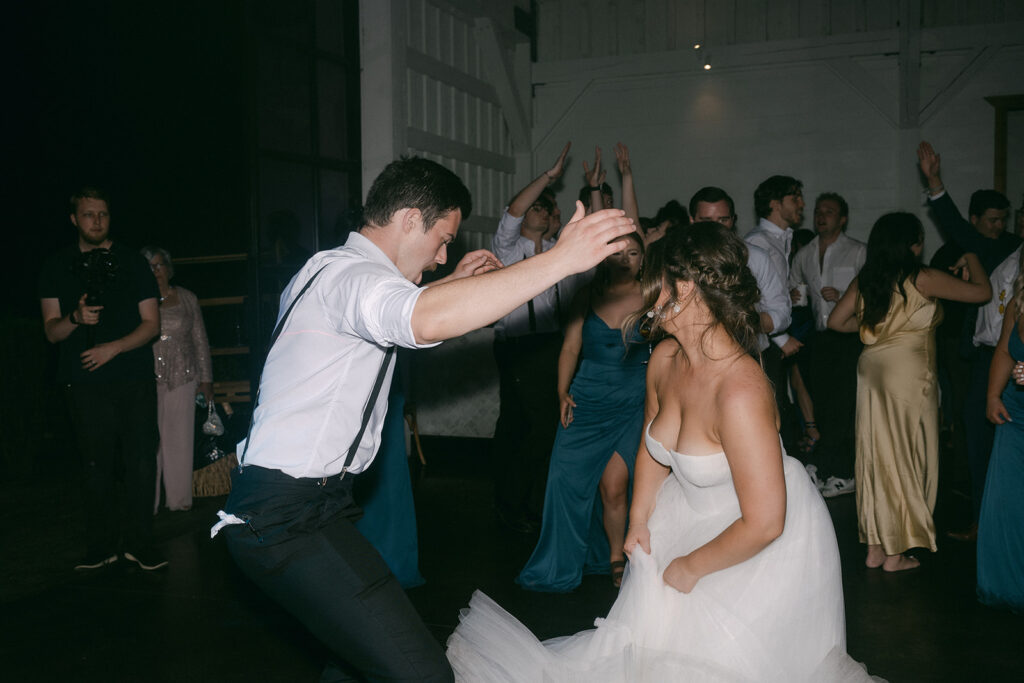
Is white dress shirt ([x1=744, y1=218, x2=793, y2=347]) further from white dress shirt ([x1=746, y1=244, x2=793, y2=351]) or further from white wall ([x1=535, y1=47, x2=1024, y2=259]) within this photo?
white wall ([x1=535, y1=47, x2=1024, y2=259])

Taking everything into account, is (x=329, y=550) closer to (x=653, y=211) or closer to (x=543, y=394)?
(x=543, y=394)

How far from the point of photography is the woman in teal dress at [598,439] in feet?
12.5

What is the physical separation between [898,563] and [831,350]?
1.97m

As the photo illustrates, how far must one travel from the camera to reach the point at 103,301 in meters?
3.98

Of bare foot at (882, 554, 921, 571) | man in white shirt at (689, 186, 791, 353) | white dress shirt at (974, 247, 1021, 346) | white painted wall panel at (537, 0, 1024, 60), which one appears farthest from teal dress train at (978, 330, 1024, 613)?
white painted wall panel at (537, 0, 1024, 60)

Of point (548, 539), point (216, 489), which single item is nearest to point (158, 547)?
point (216, 489)

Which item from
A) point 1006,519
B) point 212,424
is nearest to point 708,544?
point 1006,519

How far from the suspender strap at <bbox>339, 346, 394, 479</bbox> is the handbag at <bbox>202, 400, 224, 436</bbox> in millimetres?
3911

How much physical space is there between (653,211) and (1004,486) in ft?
19.6

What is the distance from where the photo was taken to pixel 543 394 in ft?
14.9

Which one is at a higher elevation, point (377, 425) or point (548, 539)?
point (377, 425)

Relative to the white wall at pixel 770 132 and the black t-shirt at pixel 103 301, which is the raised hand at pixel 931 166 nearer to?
the black t-shirt at pixel 103 301

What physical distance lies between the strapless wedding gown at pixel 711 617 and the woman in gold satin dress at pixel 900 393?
2.26 meters

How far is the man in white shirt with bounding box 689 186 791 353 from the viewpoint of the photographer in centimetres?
426
